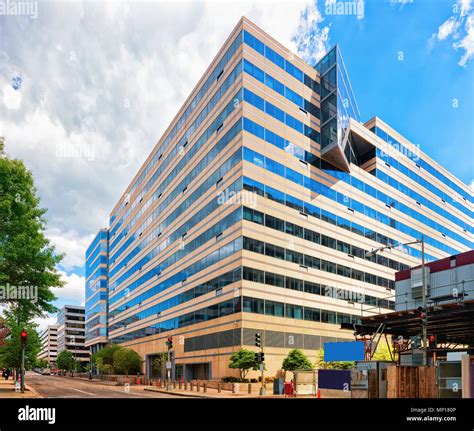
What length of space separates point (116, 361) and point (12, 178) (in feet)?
165

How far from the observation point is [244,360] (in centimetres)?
4062

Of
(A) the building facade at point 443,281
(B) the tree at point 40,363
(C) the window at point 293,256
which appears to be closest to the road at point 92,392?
(B) the tree at point 40,363

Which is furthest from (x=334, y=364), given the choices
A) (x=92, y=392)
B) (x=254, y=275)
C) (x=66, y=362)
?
(x=66, y=362)

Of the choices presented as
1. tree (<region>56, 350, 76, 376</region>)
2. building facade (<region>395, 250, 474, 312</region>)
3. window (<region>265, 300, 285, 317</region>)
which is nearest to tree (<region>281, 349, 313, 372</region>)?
window (<region>265, 300, 285, 317</region>)

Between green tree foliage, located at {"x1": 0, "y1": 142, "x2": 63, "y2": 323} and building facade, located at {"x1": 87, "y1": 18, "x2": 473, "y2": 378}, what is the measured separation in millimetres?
20430

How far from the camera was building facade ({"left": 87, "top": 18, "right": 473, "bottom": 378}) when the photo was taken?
46.9m

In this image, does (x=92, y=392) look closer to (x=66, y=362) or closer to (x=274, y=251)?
(x=274, y=251)

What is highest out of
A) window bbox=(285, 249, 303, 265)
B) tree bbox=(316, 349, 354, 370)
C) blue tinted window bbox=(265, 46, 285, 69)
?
blue tinted window bbox=(265, 46, 285, 69)

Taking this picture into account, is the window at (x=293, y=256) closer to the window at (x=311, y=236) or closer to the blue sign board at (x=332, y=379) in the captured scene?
the window at (x=311, y=236)

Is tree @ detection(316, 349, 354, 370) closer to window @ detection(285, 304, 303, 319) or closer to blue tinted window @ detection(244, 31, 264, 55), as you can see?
window @ detection(285, 304, 303, 319)

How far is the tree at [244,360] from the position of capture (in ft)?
133
